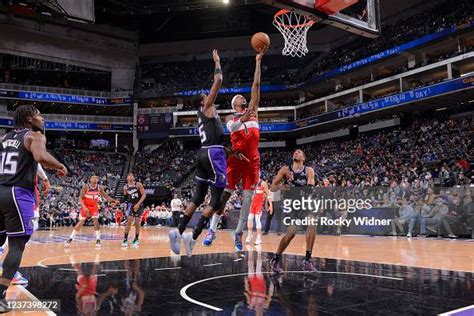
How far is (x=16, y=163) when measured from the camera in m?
4.27

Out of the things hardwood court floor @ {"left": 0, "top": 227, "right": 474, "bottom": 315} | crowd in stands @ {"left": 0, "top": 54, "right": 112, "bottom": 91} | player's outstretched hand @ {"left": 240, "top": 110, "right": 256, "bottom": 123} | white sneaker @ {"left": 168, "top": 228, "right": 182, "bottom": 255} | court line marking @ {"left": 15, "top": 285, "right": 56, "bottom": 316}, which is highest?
crowd in stands @ {"left": 0, "top": 54, "right": 112, "bottom": 91}

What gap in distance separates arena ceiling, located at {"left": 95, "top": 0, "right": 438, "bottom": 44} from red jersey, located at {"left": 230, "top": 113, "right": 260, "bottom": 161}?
2931cm

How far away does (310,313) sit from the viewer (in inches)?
167

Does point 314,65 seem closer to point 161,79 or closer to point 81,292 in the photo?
point 161,79

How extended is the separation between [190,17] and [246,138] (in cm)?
3728

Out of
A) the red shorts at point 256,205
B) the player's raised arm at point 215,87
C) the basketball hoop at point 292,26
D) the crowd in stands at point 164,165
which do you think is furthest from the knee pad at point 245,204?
the crowd in stands at point 164,165

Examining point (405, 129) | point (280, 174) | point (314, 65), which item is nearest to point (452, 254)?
point (280, 174)

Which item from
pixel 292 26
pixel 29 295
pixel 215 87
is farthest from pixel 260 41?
pixel 292 26

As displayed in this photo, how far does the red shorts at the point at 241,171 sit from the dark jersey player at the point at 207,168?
0.46 m

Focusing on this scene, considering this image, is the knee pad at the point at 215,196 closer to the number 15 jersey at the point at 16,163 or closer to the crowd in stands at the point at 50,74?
the number 15 jersey at the point at 16,163

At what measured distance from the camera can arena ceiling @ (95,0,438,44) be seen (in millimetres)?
35097

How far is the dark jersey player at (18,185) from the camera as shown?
13.5ft

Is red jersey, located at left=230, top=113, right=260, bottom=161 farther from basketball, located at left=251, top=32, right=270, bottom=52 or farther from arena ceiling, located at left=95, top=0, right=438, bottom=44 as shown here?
arena ceiling, located at left=95, top=0, right=438, bottom=44

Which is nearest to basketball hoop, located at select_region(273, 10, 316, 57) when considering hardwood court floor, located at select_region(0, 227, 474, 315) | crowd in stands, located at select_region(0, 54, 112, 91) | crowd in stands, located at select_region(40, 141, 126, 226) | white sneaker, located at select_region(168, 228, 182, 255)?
hardwood court floor, located at select_region(0, 227, 474, 315)
